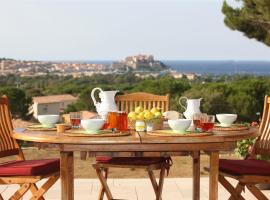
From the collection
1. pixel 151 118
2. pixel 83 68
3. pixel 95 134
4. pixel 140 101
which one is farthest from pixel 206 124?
pixel 83 68

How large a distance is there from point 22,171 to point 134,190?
1.62m

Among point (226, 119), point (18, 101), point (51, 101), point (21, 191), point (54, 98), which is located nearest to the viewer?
point (21, 191)

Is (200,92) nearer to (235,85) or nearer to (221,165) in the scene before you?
(235,85)

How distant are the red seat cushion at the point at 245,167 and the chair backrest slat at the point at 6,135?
1.31 metres

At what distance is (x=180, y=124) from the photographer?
3.05 metres

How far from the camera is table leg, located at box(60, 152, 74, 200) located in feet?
9.96

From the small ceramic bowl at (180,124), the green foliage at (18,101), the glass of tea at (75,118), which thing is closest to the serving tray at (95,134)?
the glass of tea at (75,118)

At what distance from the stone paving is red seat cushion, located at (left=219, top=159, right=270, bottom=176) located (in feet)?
3.30

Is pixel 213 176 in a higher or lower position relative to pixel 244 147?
higher

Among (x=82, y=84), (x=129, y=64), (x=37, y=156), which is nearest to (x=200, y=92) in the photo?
(x=82, y=84)

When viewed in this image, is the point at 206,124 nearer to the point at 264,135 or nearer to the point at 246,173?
the point at 246,173

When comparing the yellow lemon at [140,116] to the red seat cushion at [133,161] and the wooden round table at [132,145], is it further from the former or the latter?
the red seat cushion at [133,161]

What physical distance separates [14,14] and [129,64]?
70.3 feet

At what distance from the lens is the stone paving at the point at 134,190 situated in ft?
14.9
